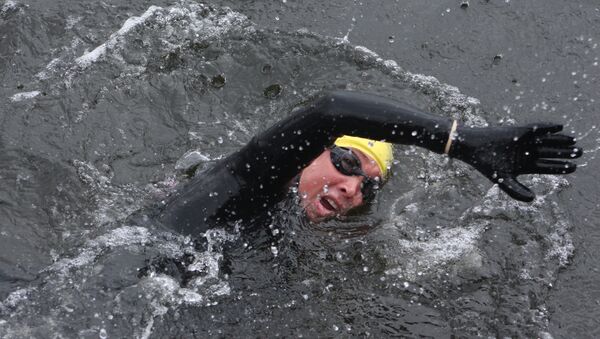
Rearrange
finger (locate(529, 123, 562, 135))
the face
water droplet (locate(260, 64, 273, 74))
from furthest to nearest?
water droplet (locate(260, 64, 273, 74)) → the face → finger (locate(529, 123, 562, 135))

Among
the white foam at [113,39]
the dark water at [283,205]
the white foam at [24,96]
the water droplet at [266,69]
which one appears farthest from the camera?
the water droplet at [266,69]

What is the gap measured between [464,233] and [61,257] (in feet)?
8.62

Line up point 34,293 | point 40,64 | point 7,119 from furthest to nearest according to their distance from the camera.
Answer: point 40,64 < point 7,119 < point 34,293

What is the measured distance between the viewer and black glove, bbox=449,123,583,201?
11.3 feet

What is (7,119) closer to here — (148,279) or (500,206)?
(148,279)

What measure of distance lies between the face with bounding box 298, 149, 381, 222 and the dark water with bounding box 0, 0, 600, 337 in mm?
240

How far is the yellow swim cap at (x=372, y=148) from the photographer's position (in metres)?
4.66

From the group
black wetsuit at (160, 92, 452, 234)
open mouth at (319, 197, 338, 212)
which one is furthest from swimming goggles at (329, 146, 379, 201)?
black wetsuit at (160, 92, 452, 234)

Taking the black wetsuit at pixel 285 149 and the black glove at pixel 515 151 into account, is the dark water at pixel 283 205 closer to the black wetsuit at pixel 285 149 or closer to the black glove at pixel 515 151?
the black wetsuit at pixel 285 149

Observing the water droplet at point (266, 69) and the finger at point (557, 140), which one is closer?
the finger at point (557, 140)

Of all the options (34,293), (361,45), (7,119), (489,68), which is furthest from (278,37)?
(34,293)

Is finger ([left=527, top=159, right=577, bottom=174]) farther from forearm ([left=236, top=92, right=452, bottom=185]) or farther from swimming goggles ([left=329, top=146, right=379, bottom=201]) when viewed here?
swimming goggles ([left=329, top=146, right=379, bottom=201])

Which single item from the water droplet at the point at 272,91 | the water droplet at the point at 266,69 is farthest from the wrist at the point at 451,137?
the water droplet at the point at 266,69

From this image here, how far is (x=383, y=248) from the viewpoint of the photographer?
4.82 metres
